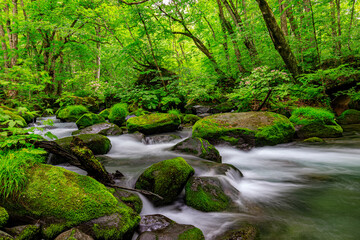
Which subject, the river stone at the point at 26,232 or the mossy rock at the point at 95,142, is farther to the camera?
the mossy rock at the point at 95,142

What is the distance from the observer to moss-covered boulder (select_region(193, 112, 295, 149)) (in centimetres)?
570

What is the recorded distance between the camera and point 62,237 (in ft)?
5.16

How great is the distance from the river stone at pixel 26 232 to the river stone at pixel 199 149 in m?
3.28

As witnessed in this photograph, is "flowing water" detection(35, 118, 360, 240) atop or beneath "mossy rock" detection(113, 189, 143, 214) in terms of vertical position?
beneath

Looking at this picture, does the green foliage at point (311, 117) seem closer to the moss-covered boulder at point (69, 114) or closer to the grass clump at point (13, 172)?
the grass clump at point (13, 172)

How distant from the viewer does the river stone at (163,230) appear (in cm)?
190

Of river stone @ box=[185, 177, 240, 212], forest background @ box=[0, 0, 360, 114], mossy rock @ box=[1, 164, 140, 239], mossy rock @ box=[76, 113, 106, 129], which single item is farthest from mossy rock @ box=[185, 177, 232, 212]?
mossy rock @ box=[76, 113, 106, 129]

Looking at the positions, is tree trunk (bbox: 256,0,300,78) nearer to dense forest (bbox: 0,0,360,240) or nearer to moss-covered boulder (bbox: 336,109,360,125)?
dense forest (bbox: 0,0,360,240)

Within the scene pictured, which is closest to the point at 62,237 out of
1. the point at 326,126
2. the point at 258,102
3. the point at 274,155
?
the point at 274,155

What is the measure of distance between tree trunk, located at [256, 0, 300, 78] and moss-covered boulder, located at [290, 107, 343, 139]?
3023 millimetres

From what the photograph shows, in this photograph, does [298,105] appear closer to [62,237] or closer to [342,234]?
[342,234]

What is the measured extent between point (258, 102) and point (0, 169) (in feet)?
28.9

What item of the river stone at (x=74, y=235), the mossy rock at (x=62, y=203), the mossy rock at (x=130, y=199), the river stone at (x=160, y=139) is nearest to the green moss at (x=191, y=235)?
the mossy rock at (x=62, y=203)

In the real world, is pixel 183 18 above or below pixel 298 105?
above
